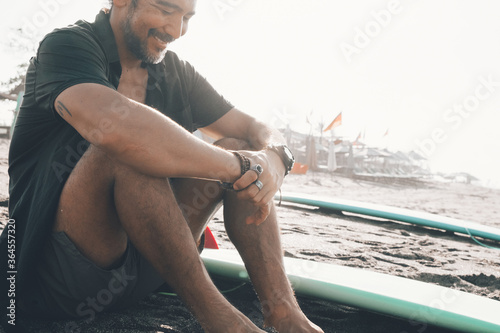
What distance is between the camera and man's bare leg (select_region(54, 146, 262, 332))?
3.43 ft

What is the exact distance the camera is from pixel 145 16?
1.51 meters

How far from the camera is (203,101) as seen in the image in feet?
6.04

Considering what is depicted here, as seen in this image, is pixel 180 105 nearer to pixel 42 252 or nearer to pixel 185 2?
pixel 185 2

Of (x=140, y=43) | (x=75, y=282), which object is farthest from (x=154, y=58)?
(x=75, y=282)

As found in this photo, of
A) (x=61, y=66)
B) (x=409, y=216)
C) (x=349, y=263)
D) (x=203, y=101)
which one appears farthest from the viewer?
(x=409, y=216)

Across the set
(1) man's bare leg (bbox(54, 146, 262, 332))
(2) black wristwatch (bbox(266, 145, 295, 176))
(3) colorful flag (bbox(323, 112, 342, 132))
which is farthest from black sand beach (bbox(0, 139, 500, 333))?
(3) colorful flag (bbox(323, 112, 342, 132))

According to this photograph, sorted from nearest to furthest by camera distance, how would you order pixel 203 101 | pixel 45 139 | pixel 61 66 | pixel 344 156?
pixel 61 66 < pixel 45 139 < pixel 203 101 < pixel 344 156

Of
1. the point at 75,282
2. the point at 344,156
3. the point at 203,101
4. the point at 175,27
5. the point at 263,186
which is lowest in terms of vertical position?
the point at 344,156

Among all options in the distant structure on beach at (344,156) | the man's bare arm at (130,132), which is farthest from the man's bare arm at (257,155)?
the distant structure on beach at (344,156)

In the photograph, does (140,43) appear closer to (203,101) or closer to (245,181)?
(203,101)

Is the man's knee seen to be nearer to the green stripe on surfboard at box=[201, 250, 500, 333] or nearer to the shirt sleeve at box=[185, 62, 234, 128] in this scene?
the shirt sleeve at box=[185, 62, 234, 128]

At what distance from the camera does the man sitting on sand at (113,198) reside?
3.45 ft

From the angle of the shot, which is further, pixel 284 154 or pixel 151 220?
pixel 284 154

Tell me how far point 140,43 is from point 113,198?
740 mm
